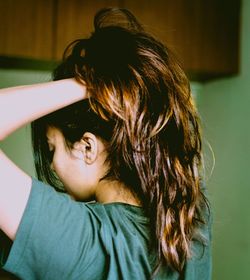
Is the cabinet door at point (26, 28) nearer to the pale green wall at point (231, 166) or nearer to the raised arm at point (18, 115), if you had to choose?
the pale green wall at point (231, 166)

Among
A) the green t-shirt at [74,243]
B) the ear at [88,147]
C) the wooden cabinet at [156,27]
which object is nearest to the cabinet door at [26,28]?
the wooden cabinet at [156,27]

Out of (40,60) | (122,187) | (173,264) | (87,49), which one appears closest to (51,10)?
(40,60)

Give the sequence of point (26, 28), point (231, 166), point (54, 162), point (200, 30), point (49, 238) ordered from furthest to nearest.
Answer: point (231, 166) → point (200, 30) → point (26, 28) → point (54, 162) → point (49, 238)

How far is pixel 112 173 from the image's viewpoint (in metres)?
0.87

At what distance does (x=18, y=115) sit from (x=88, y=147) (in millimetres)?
190

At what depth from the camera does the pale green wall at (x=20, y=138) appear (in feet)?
7.27

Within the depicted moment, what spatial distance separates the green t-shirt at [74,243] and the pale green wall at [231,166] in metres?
1.59

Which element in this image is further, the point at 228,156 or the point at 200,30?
the point at 228,156

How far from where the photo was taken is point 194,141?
36.0 inches

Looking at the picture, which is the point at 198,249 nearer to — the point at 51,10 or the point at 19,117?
the point at 19,117

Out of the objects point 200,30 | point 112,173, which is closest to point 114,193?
point 112,173

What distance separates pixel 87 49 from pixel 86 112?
12 cm

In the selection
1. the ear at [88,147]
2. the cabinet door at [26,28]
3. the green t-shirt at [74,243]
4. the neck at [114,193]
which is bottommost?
the green t-shirt at [74,243]

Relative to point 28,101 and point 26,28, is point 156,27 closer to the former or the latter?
point 26,28
